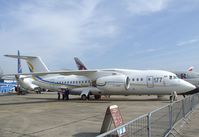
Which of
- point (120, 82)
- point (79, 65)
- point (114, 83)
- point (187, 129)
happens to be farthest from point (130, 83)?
point (79, 65)

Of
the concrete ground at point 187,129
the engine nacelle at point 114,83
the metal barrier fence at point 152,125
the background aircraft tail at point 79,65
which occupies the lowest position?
the concrete ground at point 187,129

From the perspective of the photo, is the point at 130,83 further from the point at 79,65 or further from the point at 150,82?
the point at 79,65

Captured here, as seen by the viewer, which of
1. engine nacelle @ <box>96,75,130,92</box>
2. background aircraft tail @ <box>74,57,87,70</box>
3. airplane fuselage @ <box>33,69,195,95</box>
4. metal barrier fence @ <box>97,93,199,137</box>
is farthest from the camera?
background aircraft tail @ <box>74,57,87,70</box>

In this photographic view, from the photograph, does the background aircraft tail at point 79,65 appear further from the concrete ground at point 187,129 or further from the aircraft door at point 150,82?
the concrete ground at point 187,129

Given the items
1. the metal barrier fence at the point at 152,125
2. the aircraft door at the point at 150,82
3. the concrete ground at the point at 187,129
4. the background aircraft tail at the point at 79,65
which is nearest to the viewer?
the metal barrier fence at the point at 152,125

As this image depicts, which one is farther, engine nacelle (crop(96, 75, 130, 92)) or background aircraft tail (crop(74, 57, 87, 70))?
background aircraft tail (crop(74, 57, 87, 70))

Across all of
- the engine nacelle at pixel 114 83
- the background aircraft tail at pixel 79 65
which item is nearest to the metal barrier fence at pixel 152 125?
the engine nacelle at pixel 114 83

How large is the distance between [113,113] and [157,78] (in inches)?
651

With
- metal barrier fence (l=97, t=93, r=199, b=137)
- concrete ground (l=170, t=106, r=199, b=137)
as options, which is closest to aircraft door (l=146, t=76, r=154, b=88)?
concrete ground (l=170, t=106, r=199, b=137)

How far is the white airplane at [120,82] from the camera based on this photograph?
23.4 meters

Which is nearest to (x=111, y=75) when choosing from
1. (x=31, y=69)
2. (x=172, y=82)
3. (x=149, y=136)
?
(x=172, y=82)

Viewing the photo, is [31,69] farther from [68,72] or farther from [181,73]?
[181,73]

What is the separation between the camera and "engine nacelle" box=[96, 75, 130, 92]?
24.2 meters

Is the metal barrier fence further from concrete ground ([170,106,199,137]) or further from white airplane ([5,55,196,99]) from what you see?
white airplane ([5,55,196,99])
